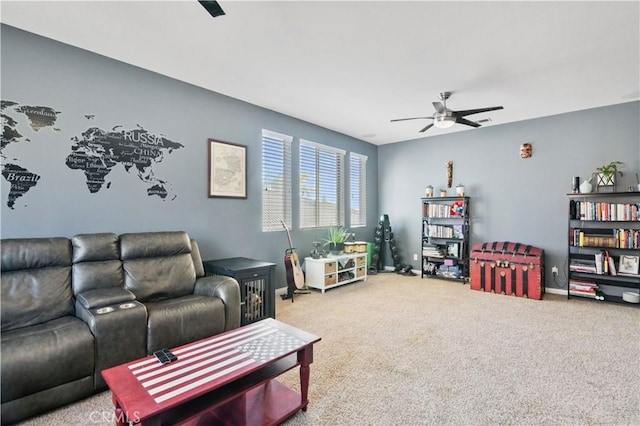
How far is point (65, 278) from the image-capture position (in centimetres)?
244

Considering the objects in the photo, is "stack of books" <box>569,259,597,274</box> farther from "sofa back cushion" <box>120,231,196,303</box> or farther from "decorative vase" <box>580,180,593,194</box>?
"sofa back cushion" <box>120,231,196,303</box>

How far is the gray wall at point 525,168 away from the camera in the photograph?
171 inches

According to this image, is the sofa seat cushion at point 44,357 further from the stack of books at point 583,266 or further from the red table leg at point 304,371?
the stack of books at point 583,266

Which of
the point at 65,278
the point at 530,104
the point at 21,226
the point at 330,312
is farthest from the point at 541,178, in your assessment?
the point at 21,226

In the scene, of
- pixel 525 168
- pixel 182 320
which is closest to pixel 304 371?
pixel 182 320

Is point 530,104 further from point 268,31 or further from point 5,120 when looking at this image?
point 5,120

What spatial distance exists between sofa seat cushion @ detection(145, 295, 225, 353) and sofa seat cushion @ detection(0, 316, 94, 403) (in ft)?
1.33

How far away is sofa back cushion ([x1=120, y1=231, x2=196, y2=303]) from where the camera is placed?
2.79 metres

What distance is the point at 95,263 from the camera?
262 centimetres

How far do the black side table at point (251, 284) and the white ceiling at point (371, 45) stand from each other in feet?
6.86

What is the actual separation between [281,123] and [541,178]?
4.17m

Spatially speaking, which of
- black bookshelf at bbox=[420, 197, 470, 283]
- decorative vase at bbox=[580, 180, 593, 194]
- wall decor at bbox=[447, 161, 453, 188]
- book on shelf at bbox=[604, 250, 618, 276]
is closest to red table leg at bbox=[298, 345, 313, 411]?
black bookshelf at bbox=[420, 197, 470, 283]

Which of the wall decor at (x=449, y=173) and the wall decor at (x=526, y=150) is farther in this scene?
the wall decor at (x=449, y=173)

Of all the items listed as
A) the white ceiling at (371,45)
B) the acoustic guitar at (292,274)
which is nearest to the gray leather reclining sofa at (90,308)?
the acoustic guitar at (292,274)
